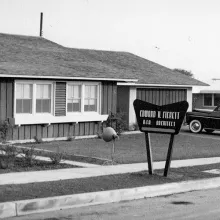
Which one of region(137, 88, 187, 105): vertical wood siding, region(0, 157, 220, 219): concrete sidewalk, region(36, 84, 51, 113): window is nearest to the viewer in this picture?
region(0, 157, 220, 219): concrete sidewalk

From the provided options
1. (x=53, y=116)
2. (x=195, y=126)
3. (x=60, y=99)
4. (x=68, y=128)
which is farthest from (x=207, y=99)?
(x=53, y=116)

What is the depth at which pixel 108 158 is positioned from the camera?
19.1 metres

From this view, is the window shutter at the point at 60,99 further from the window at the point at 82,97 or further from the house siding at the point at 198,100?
the house siding at the point at 198,100

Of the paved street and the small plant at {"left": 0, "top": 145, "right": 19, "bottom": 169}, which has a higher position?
the small plant at {"left": 0, "top": 145, "right": 19, "bottom": 169}

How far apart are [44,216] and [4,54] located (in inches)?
660

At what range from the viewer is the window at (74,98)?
26531mm

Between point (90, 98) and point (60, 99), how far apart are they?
1.86 meters

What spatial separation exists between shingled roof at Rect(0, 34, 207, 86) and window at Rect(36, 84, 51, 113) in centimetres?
65

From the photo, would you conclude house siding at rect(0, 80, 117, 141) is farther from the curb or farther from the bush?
the curb

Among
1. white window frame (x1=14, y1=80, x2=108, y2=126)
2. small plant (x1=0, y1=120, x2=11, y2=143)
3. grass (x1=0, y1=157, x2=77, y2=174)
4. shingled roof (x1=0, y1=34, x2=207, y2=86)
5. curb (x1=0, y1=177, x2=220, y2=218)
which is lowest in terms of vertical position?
curb (x1=0, y1=177, x2=220, y2=218)

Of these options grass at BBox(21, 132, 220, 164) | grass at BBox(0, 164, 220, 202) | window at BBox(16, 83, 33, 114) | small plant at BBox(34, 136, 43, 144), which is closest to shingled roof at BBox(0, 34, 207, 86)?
window at BBox(16, 83, 33, 114)

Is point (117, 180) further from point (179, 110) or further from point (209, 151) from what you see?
point (209, 151)

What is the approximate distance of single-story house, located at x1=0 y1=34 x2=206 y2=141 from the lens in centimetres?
2420

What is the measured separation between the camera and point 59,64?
27.6m
